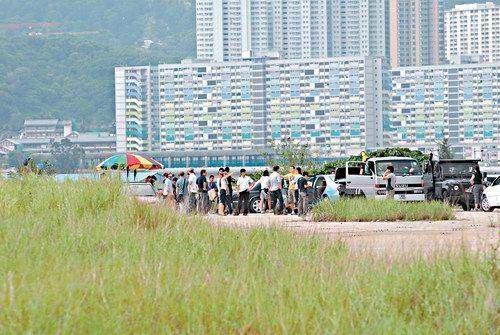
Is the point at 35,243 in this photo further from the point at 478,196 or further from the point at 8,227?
the point at 478,196

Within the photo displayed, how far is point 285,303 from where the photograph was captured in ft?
28.6

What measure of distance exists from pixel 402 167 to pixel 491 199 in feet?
15.9

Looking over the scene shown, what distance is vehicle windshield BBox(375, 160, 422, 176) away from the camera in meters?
38.9

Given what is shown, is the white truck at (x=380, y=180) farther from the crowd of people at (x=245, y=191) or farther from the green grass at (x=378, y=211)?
Result: the green grass at (x=378, y=211)

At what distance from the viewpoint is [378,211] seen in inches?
1053

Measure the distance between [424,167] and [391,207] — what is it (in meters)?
13.0

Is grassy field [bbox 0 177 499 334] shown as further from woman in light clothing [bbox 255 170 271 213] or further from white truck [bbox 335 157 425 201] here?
white truck [bbox 335 157 425 201]

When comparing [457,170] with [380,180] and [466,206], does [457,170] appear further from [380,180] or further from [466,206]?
[466,206]

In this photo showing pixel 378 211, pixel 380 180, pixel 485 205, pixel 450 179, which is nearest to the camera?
pixel 378 211

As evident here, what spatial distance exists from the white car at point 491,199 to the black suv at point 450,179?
6.25ft

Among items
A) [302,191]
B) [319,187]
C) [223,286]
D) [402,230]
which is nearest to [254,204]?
[319,187]

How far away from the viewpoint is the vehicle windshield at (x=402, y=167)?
38.9 m

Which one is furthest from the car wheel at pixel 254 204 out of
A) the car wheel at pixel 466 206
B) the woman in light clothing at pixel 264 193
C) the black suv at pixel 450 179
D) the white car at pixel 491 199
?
the white car at pixel 491 199

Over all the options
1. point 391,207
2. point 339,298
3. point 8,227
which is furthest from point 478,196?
point 339,298
